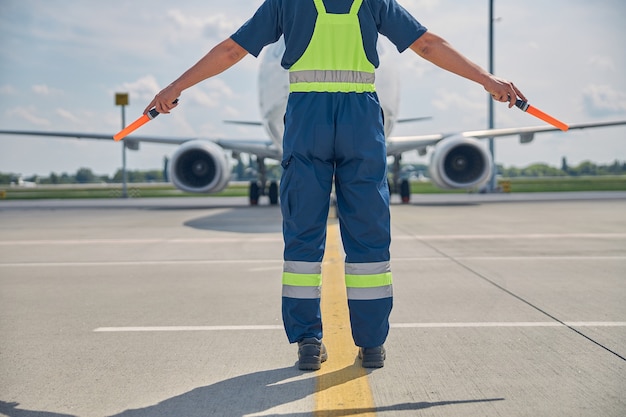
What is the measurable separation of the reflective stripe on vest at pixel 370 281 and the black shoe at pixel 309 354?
0.27 meters

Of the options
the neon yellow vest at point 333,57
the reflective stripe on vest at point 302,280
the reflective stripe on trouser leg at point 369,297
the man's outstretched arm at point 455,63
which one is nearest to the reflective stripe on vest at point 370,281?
the reflective stripe on trouser leg at point 369,297

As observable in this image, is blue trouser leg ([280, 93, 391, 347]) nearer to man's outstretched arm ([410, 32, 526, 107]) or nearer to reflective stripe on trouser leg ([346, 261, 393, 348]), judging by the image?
reflective stripe on trouser leg ([346, 261, 393, 348])

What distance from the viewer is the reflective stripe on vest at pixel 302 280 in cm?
308

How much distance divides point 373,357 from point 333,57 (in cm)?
135

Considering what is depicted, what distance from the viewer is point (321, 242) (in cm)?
316

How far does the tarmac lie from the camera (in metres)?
2.48

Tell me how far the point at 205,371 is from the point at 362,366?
677 millimetres

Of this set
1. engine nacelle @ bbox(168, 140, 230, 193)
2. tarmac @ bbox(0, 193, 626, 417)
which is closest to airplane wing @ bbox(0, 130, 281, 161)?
engine nacelle @ bbox(168, 140, 230, 193)

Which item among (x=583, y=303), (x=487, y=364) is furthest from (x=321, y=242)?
(x=583, y=303)

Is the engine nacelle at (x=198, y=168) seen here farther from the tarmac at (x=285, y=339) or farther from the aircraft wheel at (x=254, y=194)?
the tarmac at (x=285, y=339)

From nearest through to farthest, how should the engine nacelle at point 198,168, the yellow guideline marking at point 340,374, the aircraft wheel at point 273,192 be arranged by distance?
the yellow guideline marking at point 340,374, the engine nacelle at point 198,168, the aircraft wheel at point 273,192

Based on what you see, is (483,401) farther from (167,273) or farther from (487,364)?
(167,273)

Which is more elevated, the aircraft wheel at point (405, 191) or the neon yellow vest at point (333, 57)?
the neon yellow vest at point (333, 57)

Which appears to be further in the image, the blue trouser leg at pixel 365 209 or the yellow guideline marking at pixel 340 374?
the blue trouser leg at pixel 365 209
